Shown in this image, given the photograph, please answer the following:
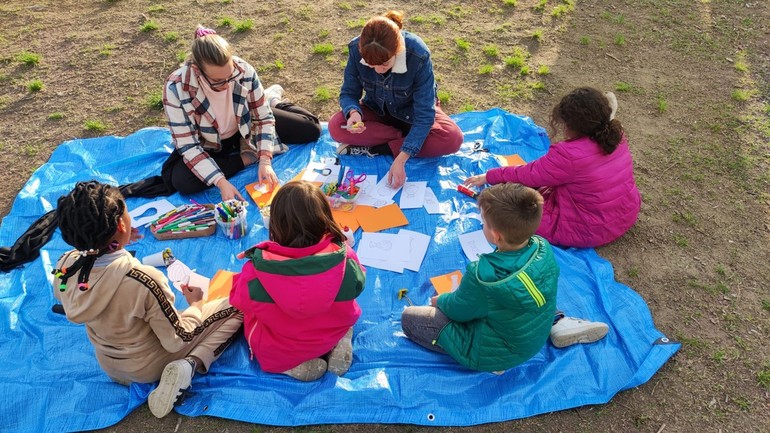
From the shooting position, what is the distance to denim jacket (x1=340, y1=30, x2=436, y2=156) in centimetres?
434

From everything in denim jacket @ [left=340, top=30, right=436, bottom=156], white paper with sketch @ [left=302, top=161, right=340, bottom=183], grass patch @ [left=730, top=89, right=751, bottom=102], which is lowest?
white paper with sketch @ [left=302, top=161, right=340, bottom=183]

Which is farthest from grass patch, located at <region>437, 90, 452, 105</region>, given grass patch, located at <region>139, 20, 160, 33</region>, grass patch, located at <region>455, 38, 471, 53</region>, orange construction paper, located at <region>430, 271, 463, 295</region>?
grass patch, located at <region>139, 20, 160, 33</region>

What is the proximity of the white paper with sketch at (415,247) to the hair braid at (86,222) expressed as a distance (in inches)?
→ 86.3

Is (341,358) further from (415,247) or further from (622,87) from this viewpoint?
(622,87)

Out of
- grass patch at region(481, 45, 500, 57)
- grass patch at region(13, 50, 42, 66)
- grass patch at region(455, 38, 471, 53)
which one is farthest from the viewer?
grass patch at region(455, 38, 471, 53)

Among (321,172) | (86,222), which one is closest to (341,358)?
(86,222)

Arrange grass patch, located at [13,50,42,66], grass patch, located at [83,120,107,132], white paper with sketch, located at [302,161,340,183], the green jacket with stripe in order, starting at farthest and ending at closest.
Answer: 1. grass patch, located at [13,50,42,66]
2. grass patch, located at [83,120,107,132]
3. white paper with sketch, located at [302,161,340,183]
4. the green jacket with stripe

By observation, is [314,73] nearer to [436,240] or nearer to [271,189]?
[271,189]

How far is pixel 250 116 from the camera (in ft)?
15.1

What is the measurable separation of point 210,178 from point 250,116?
0.71m

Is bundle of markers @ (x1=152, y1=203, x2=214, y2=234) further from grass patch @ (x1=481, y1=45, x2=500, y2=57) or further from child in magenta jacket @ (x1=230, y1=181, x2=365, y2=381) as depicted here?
grass patch @ (x1=481, y1=45, x2=500, y2=57)

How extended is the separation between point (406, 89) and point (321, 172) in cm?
117

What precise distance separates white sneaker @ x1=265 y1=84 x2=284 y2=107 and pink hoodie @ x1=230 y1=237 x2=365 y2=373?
106 inches

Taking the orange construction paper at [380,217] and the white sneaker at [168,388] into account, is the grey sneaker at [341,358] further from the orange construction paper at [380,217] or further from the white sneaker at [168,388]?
the orange construction paper at [380,217]
